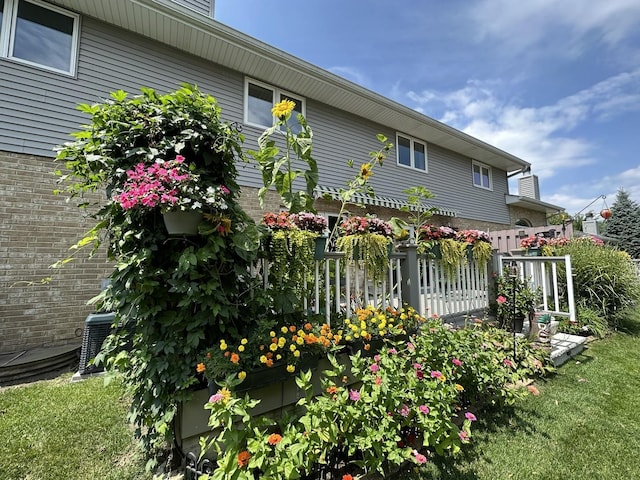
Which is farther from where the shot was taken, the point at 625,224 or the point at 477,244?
the point at 625,224

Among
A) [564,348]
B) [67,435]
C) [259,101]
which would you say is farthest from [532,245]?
[67,435]

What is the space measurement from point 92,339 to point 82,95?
4.45m

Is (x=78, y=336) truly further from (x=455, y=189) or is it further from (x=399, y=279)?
(x=455, y=189)

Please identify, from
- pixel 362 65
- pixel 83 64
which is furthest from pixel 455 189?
pixel 83 64

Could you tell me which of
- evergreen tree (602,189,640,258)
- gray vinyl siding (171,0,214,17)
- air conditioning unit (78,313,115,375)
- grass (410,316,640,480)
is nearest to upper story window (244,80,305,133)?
gray vinyl siding (171,0,214,17)

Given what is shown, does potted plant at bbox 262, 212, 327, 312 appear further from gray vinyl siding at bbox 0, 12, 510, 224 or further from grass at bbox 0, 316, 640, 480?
grass at bbox 0, 316, 640, 480

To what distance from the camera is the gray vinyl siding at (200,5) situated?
6691 mm

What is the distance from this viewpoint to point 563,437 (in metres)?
2.33

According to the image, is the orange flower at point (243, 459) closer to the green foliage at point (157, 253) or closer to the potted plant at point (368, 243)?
the green foliage at point (157, 253)

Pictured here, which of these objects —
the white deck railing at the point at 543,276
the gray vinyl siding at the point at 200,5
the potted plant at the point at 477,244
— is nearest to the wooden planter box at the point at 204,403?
the potted plant at the point at 477,244

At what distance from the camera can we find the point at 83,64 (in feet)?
17.5

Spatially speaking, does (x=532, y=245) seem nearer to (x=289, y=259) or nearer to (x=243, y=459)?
(x=289, y=259)

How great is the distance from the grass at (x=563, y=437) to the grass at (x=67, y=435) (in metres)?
2.16

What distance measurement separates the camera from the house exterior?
458cm
